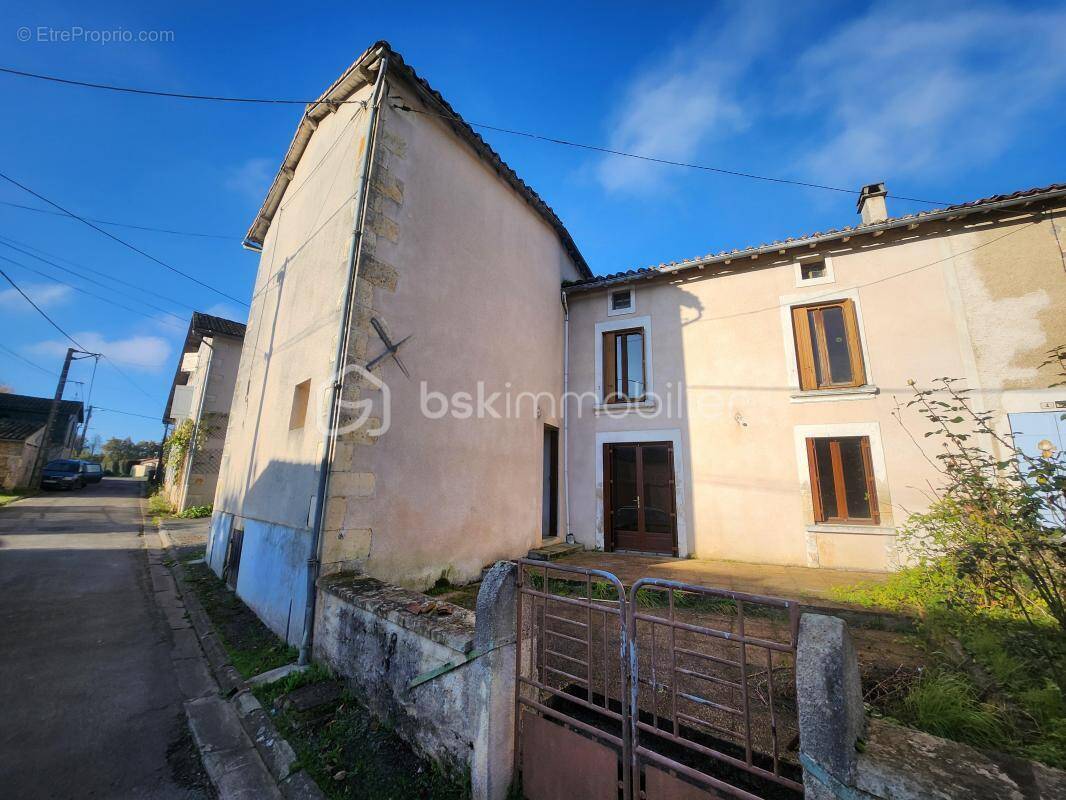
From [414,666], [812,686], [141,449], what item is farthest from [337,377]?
[141,449]

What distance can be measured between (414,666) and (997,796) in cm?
272

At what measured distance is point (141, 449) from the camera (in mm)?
52750

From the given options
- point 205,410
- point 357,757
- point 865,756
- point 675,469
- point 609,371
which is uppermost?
point 609,371

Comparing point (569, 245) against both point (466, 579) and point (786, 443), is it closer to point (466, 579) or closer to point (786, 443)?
point (786, 443)

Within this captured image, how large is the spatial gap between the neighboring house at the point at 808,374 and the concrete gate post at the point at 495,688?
631 centimetres

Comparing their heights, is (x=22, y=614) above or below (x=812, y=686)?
below

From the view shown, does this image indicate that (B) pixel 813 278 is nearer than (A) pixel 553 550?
No

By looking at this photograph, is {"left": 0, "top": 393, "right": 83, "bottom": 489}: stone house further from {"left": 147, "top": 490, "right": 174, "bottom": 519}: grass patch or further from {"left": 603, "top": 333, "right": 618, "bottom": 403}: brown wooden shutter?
{"left": 603, "top": 333, "right": 618, "bottom": 403}: brown wooden shutter

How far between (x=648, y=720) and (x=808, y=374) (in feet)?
23.6

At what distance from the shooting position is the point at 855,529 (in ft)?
22.3

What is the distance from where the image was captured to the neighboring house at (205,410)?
14336 millimetres

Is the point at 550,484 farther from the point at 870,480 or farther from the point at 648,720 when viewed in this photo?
the point at 648,720

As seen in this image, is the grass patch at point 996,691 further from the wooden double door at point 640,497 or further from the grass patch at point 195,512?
the grass patch at point 195,512

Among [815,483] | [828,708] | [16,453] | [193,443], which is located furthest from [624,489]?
[16,453]
